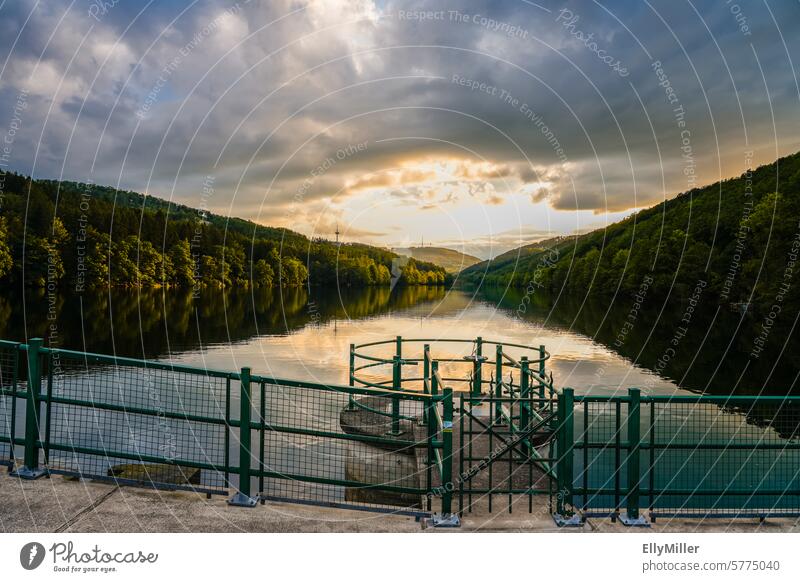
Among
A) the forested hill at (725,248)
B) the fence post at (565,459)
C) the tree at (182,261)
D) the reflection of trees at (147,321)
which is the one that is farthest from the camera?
the tree at (182,261)

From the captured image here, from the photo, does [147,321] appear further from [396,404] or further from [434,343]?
[396,404]

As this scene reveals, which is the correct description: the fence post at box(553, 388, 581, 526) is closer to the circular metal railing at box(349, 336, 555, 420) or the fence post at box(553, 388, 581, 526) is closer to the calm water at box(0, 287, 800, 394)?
the circular metal railing at box(349, 336, 555, 420)

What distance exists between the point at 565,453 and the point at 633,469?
87 cm

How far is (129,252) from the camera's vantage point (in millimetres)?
110312

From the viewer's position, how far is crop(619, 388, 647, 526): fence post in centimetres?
795

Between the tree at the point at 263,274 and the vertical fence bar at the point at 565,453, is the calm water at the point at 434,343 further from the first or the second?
the tree at the point at 263,274

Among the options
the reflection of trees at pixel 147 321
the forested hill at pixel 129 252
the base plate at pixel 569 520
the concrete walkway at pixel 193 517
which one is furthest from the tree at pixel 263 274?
the base plate at pixel 569 520

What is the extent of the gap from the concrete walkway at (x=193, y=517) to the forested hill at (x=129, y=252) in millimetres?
57411

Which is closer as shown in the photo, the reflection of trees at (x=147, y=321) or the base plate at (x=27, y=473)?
the base plate at (x=27, y=473)

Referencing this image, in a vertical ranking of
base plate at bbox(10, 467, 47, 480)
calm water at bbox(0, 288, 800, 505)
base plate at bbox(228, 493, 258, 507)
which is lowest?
calm water at bbox(0, 288, 800, 505)

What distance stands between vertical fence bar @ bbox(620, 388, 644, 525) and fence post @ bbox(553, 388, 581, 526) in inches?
28.0

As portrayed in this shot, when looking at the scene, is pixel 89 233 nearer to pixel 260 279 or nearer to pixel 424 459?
pixel 260 279

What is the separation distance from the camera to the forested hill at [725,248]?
6038cm

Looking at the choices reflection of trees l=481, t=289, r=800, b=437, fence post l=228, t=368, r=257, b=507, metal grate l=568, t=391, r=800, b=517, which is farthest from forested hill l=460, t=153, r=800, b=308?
fence post l=228, t=368, r=257, b=507
